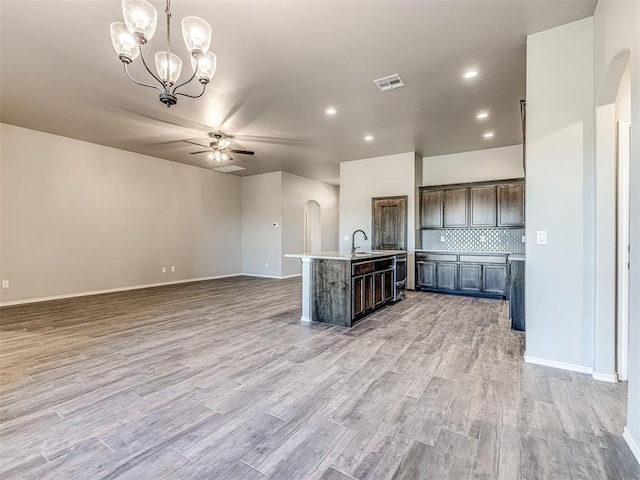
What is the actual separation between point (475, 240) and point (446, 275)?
3.36ft

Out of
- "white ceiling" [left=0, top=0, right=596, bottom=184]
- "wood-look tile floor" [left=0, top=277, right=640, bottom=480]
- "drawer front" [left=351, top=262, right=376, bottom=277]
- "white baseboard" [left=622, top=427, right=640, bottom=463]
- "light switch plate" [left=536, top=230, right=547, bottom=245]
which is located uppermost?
"white ceiling" [left=0, top=0, right=596, bottom=184]

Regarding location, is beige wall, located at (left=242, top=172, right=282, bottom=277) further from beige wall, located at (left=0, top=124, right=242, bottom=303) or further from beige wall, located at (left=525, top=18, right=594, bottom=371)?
beige wall, located at (left=525, top=18, right=594, bottom=371)

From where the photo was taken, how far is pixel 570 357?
2.63 m

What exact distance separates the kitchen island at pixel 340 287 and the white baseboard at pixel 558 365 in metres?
1.89

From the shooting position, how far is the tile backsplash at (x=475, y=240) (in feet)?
19.5

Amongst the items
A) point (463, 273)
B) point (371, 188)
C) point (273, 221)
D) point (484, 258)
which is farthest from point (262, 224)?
point (484, 258)

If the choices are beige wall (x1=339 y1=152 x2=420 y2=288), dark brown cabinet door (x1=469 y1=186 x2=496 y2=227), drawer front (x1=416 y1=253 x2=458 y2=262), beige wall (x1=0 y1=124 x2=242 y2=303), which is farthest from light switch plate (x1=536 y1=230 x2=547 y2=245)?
beige wall (x1=0 y1=124 x2=242 y2=303)

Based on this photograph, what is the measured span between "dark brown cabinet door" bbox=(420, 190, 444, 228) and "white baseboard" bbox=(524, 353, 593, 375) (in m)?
3.92

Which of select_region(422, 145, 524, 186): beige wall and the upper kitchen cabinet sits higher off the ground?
select_region(422, 145, 524, 186): beige wall

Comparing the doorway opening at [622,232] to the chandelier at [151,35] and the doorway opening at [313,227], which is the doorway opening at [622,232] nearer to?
the chandelier at [151,35]

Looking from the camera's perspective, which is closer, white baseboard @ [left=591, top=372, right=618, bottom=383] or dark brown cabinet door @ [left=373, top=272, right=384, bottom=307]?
white baseboard @ [left=591, top=372, right=618, bottom=383]

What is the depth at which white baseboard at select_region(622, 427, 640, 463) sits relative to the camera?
5.11 feet

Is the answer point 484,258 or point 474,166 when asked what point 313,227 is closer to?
point 474,166

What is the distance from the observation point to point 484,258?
18.8 feet
